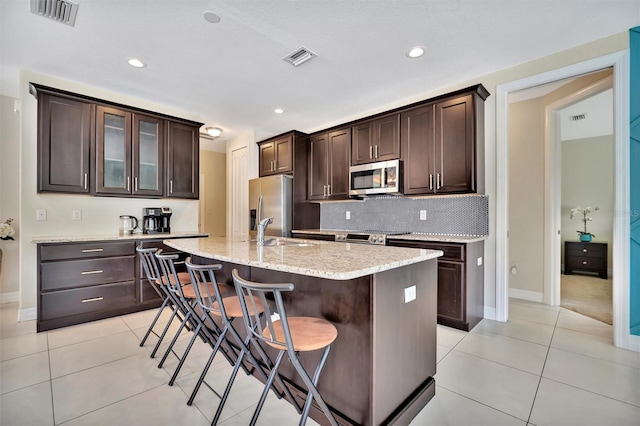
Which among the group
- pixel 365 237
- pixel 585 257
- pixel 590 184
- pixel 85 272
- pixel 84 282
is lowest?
pixel 585 257

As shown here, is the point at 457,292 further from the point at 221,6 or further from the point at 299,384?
the point at 221,6

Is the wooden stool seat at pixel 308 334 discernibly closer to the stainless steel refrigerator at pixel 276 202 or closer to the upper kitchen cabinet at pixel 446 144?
the upper kitchen cabinet at pixel 446 144

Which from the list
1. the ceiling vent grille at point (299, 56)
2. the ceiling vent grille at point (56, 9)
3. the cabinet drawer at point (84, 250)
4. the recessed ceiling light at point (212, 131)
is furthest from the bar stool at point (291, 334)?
the recessed ceiling light at point (212, 131)

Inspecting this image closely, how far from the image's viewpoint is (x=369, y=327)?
4.57 feet

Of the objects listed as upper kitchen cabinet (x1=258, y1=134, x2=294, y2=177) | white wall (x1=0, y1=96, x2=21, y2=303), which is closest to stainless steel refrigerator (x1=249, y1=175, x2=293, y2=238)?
upper kitchen cabinet (x1=258, y1=134, x2=294, y2=177)

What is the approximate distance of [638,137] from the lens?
239 cm

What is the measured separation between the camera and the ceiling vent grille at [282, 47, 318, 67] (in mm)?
2738

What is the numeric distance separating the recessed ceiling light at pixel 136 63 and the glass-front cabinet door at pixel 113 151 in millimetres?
785

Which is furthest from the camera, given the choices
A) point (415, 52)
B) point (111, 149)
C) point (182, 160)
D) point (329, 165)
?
point (329, 165)

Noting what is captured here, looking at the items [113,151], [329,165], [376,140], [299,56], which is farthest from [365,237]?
[113,151]

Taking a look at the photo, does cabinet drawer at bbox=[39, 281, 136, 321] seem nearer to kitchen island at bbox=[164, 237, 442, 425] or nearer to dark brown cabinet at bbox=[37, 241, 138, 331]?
dark brown cabinet at bbox=[37, 241, 138, 331]

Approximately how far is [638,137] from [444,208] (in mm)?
1693

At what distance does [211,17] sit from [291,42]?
2.20ft

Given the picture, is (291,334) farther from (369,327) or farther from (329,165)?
(329,165)
